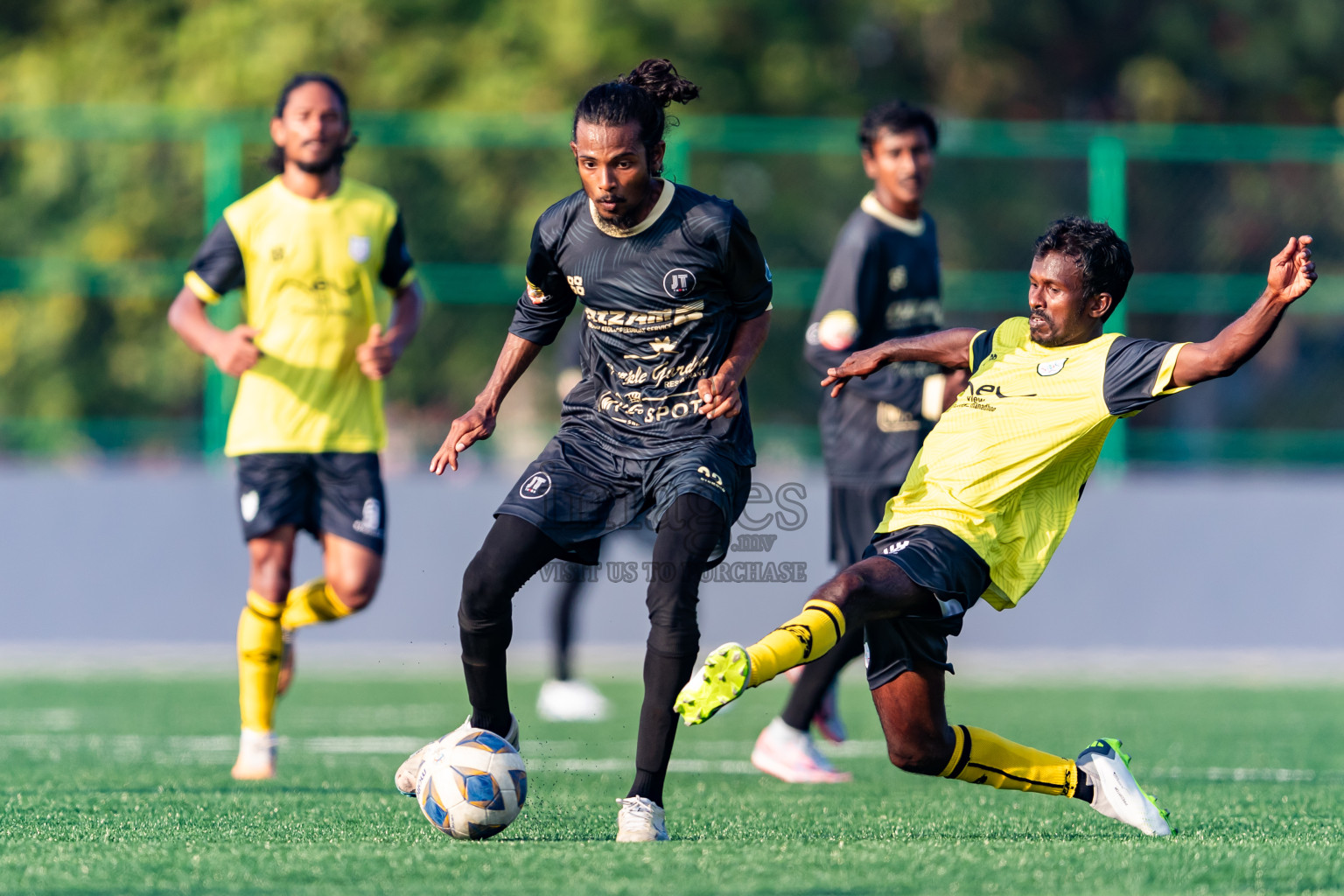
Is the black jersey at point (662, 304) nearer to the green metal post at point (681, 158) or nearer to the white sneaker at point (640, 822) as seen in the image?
the white sneaker at point (640, 822)

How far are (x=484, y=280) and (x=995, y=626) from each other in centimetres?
423

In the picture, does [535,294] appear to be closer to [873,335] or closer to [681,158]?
[873,335]

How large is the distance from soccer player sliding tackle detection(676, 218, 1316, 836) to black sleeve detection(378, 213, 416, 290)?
2464 millimetres

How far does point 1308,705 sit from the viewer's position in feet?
28.6

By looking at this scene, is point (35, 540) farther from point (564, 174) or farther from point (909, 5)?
point (909, 5)

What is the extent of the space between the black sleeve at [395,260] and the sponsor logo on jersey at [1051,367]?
2.92 m

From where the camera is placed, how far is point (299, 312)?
6.47 meters

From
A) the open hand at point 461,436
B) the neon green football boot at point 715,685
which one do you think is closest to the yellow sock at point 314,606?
the open hand at point 461,436

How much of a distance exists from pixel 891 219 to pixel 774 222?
5.13 meters

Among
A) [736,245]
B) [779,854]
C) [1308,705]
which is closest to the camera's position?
[779,854]

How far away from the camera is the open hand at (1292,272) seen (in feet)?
13.4

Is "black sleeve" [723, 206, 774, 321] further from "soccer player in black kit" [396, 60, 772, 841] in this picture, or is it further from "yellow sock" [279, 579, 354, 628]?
"yellow sock" [279, 579, 354, 628]

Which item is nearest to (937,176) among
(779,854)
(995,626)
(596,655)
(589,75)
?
(995,626)

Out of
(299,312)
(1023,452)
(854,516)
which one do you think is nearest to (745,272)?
(1023,452)
